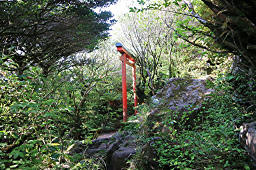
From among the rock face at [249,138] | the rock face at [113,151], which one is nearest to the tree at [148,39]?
the rock face at [113,151]

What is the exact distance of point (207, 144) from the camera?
223cm

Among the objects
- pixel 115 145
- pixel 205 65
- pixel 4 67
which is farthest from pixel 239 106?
pixel 205 65

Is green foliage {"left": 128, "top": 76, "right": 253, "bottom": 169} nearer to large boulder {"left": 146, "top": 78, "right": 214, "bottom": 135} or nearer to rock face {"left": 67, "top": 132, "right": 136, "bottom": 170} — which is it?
large boulder {"left": 146, "top": 78, "right": 214, "bottom": 135}

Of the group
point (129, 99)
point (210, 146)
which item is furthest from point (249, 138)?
point (129, 99)

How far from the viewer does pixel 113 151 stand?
3.62 metres

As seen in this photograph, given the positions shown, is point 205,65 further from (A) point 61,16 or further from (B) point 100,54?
(A) point 61,16

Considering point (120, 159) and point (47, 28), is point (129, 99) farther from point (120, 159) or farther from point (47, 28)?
point (120, 159)

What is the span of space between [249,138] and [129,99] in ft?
24.1

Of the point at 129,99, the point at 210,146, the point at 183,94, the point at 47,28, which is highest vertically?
the point at 47,28

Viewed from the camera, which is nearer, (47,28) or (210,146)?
(210,146)

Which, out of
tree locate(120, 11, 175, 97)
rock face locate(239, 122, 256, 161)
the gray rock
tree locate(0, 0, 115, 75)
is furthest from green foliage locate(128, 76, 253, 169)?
tree locate(120, 11, 175, 97)

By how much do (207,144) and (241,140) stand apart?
0.43 metres

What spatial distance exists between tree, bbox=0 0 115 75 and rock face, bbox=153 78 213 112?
3.25m

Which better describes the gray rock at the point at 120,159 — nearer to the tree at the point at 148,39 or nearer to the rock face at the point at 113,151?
the rock face at the point at 113,151
